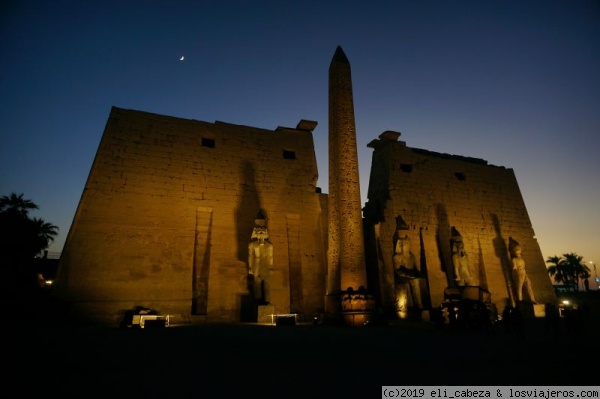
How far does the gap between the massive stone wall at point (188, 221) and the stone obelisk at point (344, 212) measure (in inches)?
101

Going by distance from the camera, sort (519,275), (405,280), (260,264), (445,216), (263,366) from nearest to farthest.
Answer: (263,366) < (260,264) < (405,280) < (519,275) < (445,216)

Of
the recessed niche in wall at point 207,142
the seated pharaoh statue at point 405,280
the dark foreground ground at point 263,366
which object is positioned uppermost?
the recessed niche in wall at point 207,142

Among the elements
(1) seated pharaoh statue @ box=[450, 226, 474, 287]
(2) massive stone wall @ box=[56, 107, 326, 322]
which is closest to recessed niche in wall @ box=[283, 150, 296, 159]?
(2) massive stone wall @ box=[56, 107, 326, 322]

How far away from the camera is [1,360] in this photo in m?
3.35

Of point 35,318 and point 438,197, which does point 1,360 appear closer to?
point 35,318

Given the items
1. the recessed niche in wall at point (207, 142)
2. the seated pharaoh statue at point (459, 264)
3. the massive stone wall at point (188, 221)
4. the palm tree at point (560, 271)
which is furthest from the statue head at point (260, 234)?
the palm tree at point (560, 271)

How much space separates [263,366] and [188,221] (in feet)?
25.2

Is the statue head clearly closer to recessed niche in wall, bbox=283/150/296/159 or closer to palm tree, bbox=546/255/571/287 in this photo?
recessed niche in wall, bbox=283/150/296/159

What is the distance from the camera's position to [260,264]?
30.7 ft

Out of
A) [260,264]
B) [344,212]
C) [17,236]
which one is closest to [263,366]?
[344,212]

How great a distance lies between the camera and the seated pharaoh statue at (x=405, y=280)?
1014 centimetres

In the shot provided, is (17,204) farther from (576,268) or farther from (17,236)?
(576,268)

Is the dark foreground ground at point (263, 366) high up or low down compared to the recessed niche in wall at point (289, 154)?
down

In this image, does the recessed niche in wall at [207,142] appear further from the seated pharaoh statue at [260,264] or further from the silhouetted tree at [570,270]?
the silhouetted tree at [570,270]
